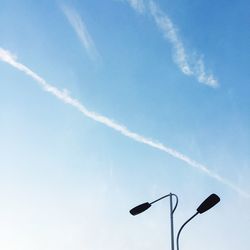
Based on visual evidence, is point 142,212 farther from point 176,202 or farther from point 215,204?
point 215,204

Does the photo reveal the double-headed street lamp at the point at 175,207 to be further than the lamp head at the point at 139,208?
No

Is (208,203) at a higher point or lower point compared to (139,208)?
lower

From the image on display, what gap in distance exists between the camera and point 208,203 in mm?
11516

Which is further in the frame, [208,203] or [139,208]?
[139,208]

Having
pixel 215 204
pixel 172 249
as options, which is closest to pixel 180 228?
pixel 172 249

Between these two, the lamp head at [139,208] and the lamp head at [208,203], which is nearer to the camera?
the lamp head at [208,203]

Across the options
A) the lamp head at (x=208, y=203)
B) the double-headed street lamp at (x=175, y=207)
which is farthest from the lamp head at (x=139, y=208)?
the lamp head at (x=208, y=203)

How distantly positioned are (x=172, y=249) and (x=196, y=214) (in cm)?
169

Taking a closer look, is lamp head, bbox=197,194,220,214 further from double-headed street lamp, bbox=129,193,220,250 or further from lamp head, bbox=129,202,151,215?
lamp head, bbox=129,202,151,215

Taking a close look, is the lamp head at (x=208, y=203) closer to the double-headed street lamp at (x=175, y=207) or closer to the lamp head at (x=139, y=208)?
Answer: the double-headed street lamp at (x=175, y=207)

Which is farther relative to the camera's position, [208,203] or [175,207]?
[175,207]

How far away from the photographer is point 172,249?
12.6 metres

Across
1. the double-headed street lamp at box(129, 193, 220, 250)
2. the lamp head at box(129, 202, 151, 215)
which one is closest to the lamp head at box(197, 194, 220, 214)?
the double-headed street lamp at box(129, 193, 220, 250)

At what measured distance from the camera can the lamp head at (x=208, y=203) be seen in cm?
1128
